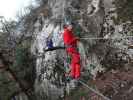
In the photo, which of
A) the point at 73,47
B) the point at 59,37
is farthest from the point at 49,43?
the point at 73,47

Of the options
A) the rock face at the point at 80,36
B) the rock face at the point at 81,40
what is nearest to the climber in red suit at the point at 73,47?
the rock face at the point at 81,40

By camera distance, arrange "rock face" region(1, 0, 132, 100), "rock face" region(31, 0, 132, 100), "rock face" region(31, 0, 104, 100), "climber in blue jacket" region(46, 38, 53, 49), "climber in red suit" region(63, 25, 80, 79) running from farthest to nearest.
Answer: "climber in blue jacket" region(46, 38, 53, 49)
"rock face" region(31, 0, 104, 100)
"rock face" region(31, 0, 132, 100)
"rock face" region(1, 0, 132, 100)
"climber in red suit" region(63, 25, 80, 79)

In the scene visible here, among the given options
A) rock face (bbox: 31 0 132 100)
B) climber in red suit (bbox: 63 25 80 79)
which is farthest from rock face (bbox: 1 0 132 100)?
climber in red suit (bbox: 63 25 80 79)

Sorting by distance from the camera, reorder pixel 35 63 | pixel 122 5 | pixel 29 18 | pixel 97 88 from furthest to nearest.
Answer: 1. pixel 29 18
2. pixel 35 63
3. pixel 122 5
4. pixel 97 88

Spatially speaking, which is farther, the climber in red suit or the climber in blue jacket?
the climber in blue jacket

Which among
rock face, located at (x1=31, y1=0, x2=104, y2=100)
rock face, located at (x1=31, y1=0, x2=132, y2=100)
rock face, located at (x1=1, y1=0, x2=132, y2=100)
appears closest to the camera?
rock face, located at (x1=1, y1=0, x2=132, y2=100)

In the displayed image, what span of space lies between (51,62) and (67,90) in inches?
→ 74.7

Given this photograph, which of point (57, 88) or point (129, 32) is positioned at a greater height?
point (129, 32)

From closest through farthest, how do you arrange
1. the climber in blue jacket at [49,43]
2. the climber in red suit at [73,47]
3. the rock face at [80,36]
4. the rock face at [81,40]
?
the climber in red suit at [73,47], the rock face at [81,40], the rock face at [80,36], the climber in blue jacket at [49,43]

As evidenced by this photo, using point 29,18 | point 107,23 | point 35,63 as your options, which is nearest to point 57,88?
point 35,63

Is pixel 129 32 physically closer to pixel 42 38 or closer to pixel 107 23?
pixel 107 23

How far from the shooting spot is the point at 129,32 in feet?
53.1

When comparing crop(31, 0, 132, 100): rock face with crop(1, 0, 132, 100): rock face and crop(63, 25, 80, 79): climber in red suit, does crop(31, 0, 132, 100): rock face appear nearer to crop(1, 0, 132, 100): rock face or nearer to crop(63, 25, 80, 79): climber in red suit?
crop(1, 0, 132, 100): rock face

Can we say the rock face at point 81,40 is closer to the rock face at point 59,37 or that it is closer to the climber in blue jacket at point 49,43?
the rock face at point 59,37
